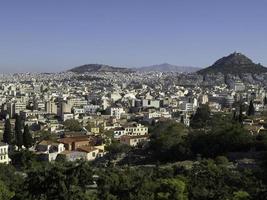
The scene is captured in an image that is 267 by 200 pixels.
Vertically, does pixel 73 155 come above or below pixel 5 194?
below

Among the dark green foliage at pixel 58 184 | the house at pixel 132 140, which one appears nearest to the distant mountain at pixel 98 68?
the house at pixel 132 140

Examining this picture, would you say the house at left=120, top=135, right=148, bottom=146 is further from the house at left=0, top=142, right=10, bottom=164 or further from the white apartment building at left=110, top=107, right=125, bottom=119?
the white apartment building at left=110, top=107, right=125, bottom=119

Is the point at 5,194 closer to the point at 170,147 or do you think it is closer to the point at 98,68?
the point at 170,147

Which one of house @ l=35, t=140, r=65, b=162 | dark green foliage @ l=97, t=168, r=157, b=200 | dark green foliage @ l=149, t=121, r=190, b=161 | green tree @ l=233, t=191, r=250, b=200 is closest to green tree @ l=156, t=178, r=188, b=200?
dark green foliage @ l=97, t=168, r=157, b=200

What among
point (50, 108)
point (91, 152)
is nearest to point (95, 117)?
point (50, 108)

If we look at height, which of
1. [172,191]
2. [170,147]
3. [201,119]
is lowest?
[201,119]

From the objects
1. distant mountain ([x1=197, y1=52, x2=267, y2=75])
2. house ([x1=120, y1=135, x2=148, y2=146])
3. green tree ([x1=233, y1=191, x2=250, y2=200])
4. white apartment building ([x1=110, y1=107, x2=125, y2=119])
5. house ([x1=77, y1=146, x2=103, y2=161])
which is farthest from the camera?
distant mountain ([x1=197, y1=52, x2=267, y2=75])

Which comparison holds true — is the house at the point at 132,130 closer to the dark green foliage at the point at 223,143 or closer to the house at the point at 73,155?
the house at the point at 73,155

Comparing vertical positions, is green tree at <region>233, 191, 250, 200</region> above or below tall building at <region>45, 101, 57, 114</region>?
above
